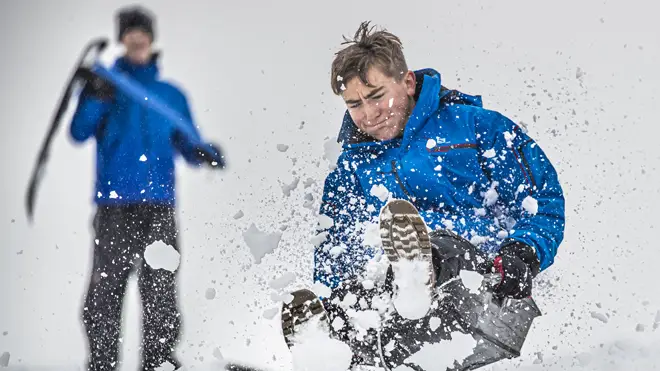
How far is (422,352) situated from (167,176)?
123 cm

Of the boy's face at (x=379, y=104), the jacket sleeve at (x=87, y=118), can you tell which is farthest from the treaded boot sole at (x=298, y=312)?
the jacket sleeve at (x=87, y=118)

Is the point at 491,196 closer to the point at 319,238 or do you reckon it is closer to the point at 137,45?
the point at 319,238

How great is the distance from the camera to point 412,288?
68.2 inches

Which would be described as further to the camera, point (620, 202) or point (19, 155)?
point (19, 155)

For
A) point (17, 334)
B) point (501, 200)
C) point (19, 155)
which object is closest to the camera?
A: point (501, 200)

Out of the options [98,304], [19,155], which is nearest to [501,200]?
[98,304]

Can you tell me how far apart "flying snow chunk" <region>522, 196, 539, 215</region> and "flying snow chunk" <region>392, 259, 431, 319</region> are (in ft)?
1.42

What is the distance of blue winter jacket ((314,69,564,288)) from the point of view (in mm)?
2004

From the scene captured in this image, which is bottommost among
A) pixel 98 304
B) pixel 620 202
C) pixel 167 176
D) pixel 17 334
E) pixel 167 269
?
pixel 17 334

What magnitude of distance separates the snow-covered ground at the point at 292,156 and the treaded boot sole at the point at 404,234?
0.39 metres

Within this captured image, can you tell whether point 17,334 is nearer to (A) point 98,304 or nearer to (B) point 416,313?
(A) point 98,304

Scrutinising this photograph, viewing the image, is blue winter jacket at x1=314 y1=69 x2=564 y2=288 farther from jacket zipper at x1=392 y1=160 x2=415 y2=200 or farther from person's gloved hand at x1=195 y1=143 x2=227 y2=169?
person's gloved hand at x1=195 y1=143 x2=227 y2=169

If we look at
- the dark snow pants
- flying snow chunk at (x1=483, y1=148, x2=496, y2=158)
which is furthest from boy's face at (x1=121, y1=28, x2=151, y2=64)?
flying snow chunk at (x1=483, y1=148, x2=496, y2=158)

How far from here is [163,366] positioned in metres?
2.37
